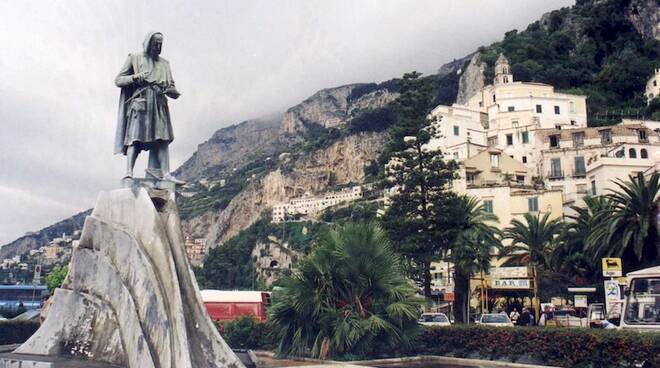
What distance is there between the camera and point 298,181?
497ft

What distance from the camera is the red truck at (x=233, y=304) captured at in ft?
94.8

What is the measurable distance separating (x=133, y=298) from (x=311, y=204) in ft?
412

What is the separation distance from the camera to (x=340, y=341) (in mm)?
15766

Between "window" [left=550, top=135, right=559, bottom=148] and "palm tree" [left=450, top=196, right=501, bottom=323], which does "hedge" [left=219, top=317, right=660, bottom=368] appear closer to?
"palm tree" [left=450, top=196, right=501, bottom=323]

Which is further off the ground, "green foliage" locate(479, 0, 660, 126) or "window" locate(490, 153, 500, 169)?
"green foliage" locate(479, 0, 660, 126)

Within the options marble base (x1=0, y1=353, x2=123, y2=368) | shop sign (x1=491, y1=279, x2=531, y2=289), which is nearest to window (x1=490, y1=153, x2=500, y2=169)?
shop sign (x1=491, y1=279, x2=531, y2=289)

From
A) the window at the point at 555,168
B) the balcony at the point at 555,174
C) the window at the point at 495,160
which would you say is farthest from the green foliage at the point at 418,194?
the window at the point at 555,168

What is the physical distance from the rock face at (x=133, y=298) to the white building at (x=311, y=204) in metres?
111

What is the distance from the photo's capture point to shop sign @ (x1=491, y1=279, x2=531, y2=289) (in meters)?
28.5

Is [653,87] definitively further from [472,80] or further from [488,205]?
[488,205]

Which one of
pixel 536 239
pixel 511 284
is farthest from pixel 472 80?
pixel 511 284

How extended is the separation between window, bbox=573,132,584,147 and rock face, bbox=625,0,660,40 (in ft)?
126

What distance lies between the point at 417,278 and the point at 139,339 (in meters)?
24.8

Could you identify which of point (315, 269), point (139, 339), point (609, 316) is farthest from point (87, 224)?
point (609, 316)
